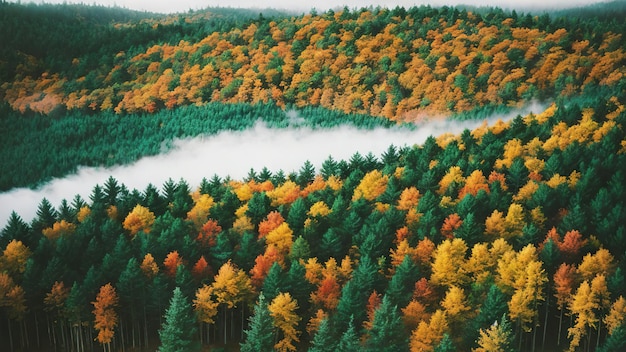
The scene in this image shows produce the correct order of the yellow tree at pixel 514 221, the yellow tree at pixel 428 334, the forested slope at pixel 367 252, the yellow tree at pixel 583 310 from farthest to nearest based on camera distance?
1. the yellow tree at pixel 514 221
2. the forested slope at pixel 367 252
3. the yellow tree at pixel 583 310
4. the yellow tree at pixel 428 334

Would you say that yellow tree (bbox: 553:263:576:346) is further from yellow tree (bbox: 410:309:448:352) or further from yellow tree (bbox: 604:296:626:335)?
yellow tree (bbox: 410:309:448:352)

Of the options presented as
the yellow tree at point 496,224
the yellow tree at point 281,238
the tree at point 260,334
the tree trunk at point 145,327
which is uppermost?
the yellow tree at point 496,224

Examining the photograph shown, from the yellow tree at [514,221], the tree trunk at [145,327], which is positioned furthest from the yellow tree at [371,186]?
the tree trunk at [145,327]

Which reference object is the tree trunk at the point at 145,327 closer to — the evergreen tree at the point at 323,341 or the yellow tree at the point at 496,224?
the evergreen tree at the point at 323,341

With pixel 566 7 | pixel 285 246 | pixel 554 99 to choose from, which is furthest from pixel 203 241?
pixel 566 7

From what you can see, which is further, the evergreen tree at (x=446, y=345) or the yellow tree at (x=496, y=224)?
the yellow tree at (x=496, y=224)

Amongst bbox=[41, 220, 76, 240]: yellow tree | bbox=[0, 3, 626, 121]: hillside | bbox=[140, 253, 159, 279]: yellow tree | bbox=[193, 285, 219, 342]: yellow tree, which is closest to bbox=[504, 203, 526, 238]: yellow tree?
bbox=[0, 3, 626, 121]: hillside

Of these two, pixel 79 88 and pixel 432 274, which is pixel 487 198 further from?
pixel 79 88
